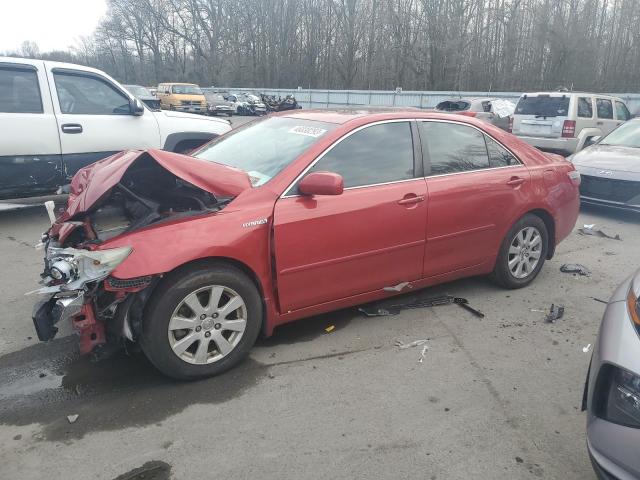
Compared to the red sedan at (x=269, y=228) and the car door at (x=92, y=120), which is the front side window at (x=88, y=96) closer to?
the car door at (x=92, y=120)

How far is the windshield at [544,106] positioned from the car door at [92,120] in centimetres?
953

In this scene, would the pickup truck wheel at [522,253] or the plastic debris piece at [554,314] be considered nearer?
the plastic debris piece at [554,314]

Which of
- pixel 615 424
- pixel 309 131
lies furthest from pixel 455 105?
pixel 615 424

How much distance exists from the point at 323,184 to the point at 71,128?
15.6 ft

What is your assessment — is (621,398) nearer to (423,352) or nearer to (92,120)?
(423,352)

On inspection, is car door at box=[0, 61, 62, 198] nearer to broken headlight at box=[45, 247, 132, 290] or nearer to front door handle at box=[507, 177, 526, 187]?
broken headlight at box=[45, 247, 132, 290]

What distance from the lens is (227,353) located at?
316cm

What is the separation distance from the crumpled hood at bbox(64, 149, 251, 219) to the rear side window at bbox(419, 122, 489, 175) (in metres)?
1.57

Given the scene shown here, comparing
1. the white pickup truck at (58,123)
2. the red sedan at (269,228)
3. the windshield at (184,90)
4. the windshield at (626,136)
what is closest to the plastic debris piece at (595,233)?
the windshield at (626,136)

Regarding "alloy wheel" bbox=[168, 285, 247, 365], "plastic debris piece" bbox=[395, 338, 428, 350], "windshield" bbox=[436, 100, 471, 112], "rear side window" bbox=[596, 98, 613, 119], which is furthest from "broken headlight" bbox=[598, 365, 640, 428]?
"windshield" bbox=[436, 100, 471, 112]

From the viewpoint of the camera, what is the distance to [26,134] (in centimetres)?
619

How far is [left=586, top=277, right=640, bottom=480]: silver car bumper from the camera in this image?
6.09ft

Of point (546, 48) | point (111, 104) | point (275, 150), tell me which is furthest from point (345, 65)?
point (275, 150)

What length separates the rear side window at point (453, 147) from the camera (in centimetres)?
403
